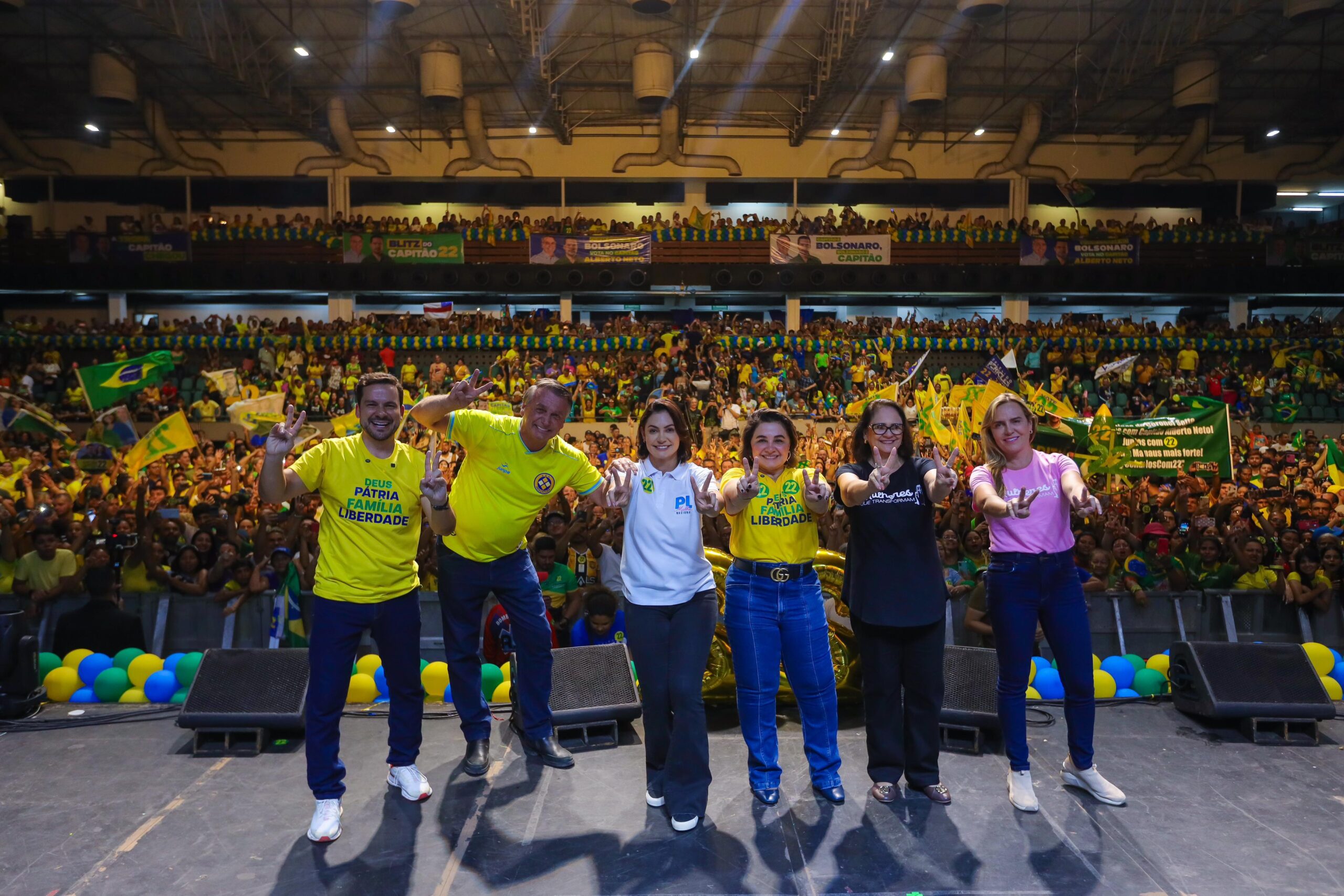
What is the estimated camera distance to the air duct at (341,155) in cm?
2262

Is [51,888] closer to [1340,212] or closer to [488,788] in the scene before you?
[488,788]

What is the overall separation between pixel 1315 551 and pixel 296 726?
7.15 meters

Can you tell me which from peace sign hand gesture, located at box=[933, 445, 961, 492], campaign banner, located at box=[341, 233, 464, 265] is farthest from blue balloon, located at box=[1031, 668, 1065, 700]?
campaign banner, located at box=[341, 233, 464, 265]

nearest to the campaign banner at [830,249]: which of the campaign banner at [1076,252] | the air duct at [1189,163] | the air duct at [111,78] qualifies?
the campaign banner at [1076,252]

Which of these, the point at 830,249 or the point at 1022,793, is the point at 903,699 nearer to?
the point at 1022,793

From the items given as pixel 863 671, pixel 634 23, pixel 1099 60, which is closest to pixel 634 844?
pixel 863 671

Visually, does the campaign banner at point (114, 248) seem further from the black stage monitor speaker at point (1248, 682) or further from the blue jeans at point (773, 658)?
the black stage monitor speaker at point (1248, 682)

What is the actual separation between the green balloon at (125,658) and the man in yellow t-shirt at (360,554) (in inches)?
114

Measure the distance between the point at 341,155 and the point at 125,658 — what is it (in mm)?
21642

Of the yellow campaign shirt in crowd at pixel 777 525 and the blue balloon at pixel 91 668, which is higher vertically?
the yellow campaign shirt in crowd at pixel 777 525

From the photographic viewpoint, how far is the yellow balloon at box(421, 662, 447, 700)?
569 cm

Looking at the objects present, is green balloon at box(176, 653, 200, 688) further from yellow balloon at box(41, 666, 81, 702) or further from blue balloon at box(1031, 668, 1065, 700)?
blue balloon at box(1031, 668, 1065, 700)

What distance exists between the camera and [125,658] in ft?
19.6

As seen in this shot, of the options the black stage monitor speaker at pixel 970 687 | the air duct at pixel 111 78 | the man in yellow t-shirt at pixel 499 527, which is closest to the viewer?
the man in yellow t-shirt at pixel 499 527
